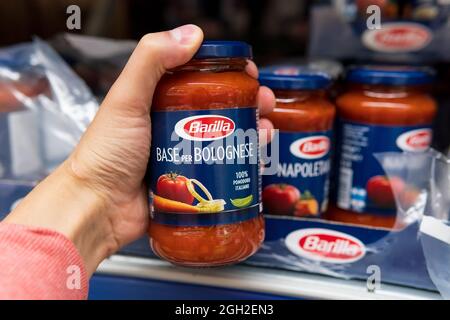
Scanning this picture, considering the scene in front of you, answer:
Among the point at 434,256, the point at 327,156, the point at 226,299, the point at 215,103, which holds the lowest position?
Answer: the point at 226,299

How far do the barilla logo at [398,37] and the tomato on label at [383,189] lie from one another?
544mm

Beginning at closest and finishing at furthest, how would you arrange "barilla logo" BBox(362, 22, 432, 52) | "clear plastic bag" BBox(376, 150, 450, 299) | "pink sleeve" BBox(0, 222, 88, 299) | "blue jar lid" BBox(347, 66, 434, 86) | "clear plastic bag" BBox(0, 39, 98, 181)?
"pink sleeve" BBox(0, 222, 88, 299) → "clear plastic bag" BBox(376, 150, 450, 299) → "blue jar lid" BBox(347, 66, 434, 86) → "clear plastic bag" BBox(0, 39, 98, 181) → "barilla logo" BBox(362, 22, 432, 52)

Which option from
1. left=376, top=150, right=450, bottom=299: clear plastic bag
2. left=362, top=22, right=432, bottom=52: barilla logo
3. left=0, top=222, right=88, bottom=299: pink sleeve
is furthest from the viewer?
left=362, top=22, right=432, bottom=52: barilla logo

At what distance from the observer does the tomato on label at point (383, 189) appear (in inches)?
36.4

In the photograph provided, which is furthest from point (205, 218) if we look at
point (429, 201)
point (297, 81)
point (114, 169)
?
point (429, 201)

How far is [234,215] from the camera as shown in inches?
30.2

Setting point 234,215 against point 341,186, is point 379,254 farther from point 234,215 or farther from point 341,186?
point 234,215

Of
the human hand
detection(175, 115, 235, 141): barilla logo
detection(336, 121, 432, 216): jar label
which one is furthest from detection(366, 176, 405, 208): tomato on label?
detection(175, 115, 235, 141): barilla logo

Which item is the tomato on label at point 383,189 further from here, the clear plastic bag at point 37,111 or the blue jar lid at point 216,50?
the clear plastic bag at point 37,111

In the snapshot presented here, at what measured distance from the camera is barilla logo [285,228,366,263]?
883mm

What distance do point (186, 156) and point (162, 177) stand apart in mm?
56

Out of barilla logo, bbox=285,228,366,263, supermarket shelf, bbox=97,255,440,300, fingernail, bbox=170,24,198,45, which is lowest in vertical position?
supermarket shelf, bbox=97,255,440,300

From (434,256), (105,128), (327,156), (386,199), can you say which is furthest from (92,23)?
(434,256)

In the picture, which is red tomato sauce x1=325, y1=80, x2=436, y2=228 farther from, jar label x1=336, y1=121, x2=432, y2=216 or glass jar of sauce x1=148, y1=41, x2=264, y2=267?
glass jar of sauce x1=148, y1=41, x2=264, y2=267
